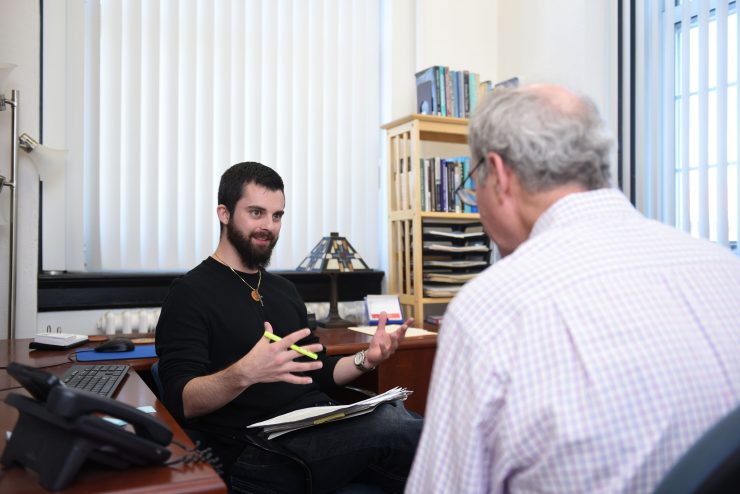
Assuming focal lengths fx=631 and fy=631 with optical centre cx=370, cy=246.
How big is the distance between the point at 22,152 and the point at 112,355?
105cm

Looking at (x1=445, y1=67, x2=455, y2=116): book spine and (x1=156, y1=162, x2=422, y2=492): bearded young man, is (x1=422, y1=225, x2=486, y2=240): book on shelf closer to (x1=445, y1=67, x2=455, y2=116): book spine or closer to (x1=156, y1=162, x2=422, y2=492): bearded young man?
(x1=445, y1=67, x2=455, y2=116): book spine

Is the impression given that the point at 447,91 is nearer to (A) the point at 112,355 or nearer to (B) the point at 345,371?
(B) the point at 345,371

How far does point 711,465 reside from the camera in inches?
26.3

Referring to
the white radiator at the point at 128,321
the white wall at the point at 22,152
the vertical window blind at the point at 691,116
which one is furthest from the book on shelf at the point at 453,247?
the white wall at the point at 22,152

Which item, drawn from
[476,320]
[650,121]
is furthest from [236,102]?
[476,320]

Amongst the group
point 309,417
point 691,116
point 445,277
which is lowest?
point 309,417

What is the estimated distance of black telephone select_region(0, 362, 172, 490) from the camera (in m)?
0.92

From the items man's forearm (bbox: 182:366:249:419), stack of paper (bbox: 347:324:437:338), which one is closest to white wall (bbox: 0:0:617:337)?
stack of paper (bbox: 347:324:437:338)

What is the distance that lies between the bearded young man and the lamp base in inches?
26.8

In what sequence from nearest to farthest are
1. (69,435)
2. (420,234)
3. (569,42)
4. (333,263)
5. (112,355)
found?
(69,435)
(112,355)
(333,263)
(420,234)
(569,42)

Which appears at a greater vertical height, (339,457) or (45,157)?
(45,157)

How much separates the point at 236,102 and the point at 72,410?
2384mm

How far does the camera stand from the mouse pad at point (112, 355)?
6.68ft

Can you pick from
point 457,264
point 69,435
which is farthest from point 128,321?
point 69,435
